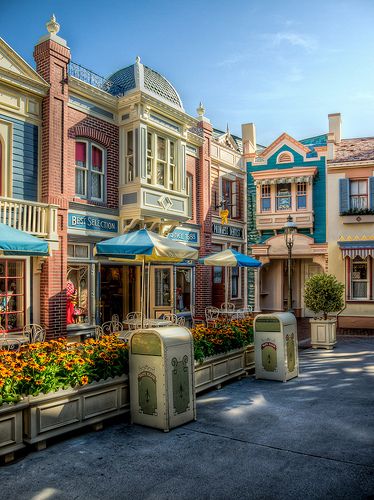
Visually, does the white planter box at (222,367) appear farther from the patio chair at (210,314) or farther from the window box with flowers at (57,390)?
the patio chair at (210,314)

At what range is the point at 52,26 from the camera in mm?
12367

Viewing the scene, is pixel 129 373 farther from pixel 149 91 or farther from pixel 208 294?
pixel 208 294

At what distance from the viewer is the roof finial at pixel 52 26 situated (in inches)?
484

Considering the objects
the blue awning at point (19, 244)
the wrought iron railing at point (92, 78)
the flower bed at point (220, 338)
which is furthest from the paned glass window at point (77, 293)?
the wrought iron railing at point (92, 78)

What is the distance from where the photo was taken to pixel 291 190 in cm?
2127

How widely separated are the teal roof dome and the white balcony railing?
514 cm

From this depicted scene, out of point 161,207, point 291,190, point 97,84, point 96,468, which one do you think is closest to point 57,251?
point 161,207

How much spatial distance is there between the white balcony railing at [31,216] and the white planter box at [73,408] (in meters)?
5.51

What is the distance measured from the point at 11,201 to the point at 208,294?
9580 mm

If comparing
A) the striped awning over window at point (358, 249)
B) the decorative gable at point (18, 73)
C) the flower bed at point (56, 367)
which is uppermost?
the decorative gable at point (18, 73)

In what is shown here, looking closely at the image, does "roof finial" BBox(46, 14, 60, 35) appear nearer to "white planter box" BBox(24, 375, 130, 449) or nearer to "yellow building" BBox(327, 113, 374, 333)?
"white planter box" BBox(24, 375, 130, 449)

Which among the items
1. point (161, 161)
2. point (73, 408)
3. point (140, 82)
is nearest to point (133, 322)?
point (73, 408)

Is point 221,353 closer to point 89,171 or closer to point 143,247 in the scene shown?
point 143,247

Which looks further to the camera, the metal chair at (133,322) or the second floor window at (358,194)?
the second floor window at (358,194)
